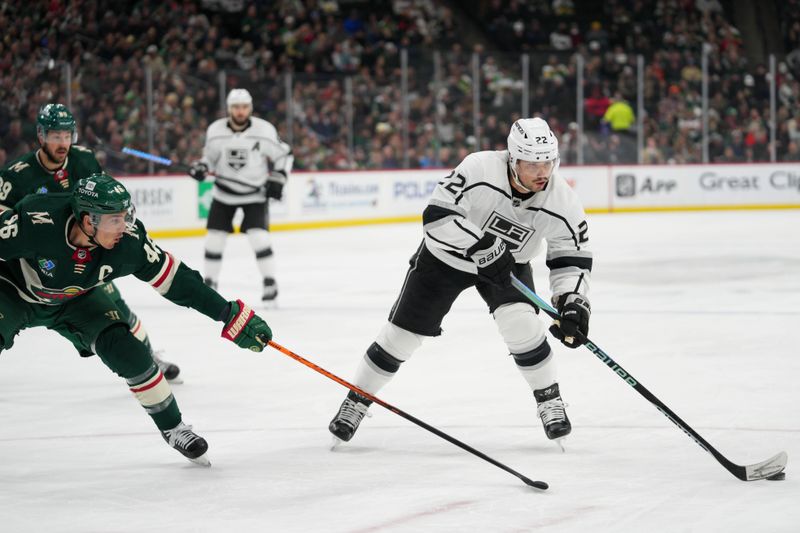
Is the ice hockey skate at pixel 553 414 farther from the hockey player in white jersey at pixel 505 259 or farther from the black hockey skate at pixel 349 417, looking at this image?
the black hockey skate at pixel 349 417

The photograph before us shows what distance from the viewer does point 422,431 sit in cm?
423

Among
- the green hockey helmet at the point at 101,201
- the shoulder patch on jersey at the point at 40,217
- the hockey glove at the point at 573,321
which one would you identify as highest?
the green hockey helmet at the point at 101,201

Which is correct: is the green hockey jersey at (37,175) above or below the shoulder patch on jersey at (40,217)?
above

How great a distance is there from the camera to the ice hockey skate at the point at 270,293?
7680 mm

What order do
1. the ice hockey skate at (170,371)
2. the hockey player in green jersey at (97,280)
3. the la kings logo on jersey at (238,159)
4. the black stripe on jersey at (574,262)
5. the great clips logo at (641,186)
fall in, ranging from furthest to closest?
the great clips logo at (641,186) < the la kings logo on jersey at (238,159) < the ice hockey skate at (170,371) < the black stripe on jersey at (574,262) < the hockey player in green jersey at (97,280)

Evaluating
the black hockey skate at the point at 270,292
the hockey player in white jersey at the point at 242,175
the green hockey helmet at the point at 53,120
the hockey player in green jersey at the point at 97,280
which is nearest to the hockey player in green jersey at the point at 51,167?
the green hockey helmet at the point at 53,120

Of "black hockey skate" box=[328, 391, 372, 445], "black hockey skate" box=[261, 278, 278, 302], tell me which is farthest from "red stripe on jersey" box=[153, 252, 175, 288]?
"black hockey skate" box=[261, 278, 278, 302]

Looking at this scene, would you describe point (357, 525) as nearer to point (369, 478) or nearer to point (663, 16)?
point (369, 478)

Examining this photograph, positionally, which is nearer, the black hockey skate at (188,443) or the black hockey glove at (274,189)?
the black hockey skate at (188,443)

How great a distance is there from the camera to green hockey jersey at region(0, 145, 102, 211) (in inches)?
183

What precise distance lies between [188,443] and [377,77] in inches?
470

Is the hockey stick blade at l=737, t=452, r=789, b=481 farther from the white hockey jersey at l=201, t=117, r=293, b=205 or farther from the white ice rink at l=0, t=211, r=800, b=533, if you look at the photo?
the white hockey jersey at l=201, t=117, r=293, b=205

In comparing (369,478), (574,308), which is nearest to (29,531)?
(369,478)

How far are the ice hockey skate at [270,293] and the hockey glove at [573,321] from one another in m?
4.10
